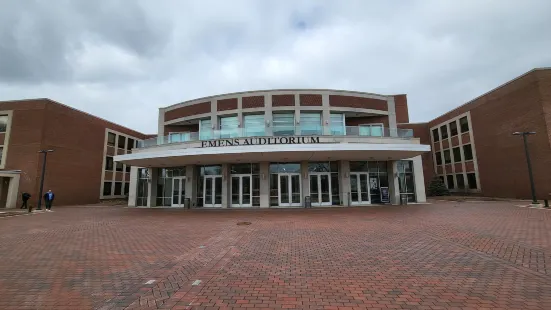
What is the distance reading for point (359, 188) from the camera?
2117 cm

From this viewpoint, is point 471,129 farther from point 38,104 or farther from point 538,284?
point 38,104

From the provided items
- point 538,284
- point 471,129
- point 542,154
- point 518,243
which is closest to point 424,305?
point 538,284

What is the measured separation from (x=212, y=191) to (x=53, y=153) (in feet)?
56.8

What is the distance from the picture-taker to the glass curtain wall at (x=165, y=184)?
23.6 meters

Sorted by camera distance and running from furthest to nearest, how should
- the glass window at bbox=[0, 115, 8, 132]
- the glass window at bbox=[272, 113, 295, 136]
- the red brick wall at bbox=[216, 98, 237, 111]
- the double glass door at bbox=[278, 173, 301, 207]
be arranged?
the glass window at bbox=[0, 115, 8, 132], the red brick wall at bbox=[216, 98, 237, 111], the glass window at bbox=[272, 113, 295, 136], the double glass door at bbox=[278, 173, 301, 207]

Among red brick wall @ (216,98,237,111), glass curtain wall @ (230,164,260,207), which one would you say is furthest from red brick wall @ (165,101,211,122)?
glass curtain wall @ (230,164,260,207)

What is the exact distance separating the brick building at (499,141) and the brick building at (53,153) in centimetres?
4219

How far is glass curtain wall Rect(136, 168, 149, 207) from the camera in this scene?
2497 centimetres

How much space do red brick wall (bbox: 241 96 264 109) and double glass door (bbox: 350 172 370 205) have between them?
9404 mm

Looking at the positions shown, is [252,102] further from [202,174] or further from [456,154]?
[456,154]

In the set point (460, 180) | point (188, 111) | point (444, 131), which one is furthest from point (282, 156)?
point (444, 131)

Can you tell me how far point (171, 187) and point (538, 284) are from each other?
76.4 ft

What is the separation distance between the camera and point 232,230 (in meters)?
10.5

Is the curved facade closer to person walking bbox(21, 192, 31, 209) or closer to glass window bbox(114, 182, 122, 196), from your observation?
person walking bbox(21, 192, 31, 209)
